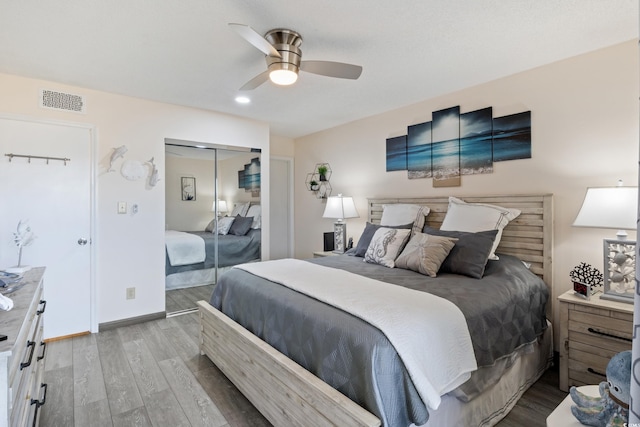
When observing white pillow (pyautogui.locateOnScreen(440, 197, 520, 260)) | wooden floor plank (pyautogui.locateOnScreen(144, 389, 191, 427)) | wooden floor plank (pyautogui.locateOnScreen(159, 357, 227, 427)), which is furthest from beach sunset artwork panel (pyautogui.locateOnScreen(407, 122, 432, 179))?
wooden floor plank (pyautogui.locateOnScreen(144, 389, 191, 427))

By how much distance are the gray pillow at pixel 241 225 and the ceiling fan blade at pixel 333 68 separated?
8.12 feet

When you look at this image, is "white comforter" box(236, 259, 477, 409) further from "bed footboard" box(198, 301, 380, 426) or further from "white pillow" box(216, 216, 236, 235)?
"white pillow" box(216, 216, 236, 235)

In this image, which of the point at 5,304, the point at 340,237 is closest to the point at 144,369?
the point at 5,304

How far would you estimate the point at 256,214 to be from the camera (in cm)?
434

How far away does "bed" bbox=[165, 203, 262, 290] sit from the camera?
12.3 feet

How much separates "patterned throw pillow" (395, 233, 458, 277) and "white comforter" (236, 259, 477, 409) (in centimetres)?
50

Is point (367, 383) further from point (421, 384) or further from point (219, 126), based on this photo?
point (219, 126)

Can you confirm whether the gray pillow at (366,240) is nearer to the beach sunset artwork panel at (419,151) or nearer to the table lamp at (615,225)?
the beach sunset artwork panel at (419,151)

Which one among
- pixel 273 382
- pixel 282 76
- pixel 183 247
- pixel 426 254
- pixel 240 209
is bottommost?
pixel 273 382

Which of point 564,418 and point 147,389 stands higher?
point 564,418

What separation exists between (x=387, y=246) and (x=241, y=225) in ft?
7.12

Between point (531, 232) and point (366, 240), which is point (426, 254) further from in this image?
point (531, 232)

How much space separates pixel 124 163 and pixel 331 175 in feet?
8.61

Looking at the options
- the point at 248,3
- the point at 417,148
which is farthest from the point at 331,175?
the point at 248,3
